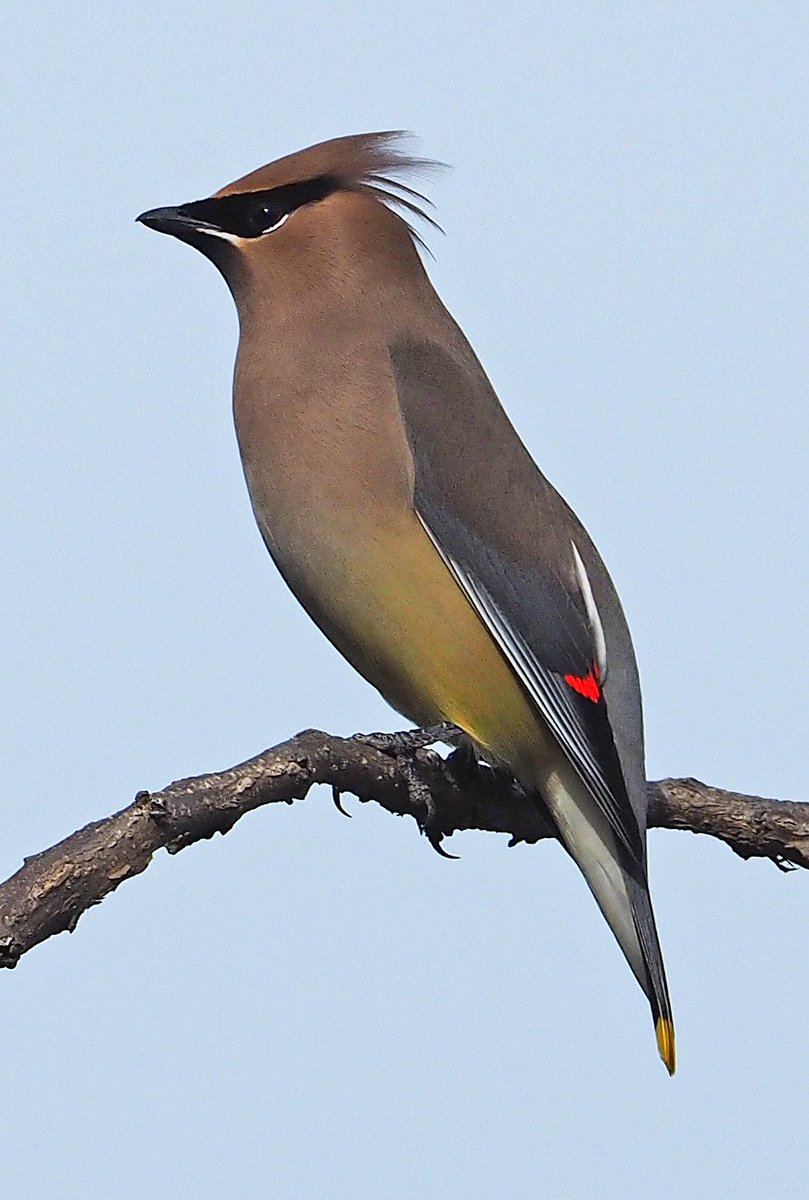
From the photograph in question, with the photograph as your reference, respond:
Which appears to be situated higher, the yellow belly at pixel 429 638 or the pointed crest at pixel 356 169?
the pointed crest at pixel 356 169

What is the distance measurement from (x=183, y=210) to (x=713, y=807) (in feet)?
6.09

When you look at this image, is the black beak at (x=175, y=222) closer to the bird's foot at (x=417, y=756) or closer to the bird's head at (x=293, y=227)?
the bird's head at (x=293, y=227)

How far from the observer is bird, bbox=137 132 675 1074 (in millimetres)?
3975

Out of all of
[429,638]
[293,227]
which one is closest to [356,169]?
[293,227]

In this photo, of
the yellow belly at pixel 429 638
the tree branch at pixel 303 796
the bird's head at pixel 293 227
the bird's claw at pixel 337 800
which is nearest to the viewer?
the tree branch at pixel 303 796

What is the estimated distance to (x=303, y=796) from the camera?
3.27 m

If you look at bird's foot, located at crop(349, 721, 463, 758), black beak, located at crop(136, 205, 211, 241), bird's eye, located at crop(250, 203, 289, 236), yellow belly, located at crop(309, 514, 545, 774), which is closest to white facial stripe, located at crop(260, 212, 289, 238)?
bird's eye, located at crop(250, 203, 289, 236)

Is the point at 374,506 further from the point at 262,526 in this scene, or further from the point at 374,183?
the point at 374,183

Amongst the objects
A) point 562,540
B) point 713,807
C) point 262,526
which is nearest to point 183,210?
point 262,526

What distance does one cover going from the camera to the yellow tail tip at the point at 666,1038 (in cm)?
404

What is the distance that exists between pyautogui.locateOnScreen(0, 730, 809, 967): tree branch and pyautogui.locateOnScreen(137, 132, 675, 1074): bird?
0.12 meters

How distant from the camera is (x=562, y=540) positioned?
4.29 metres

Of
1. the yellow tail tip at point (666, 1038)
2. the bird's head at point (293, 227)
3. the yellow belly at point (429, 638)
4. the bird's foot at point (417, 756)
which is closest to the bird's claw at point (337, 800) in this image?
the bird's foot at point (417, 756)

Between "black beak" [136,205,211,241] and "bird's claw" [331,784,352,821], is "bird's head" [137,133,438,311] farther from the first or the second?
"bird's claw" [331,784,352,821]
